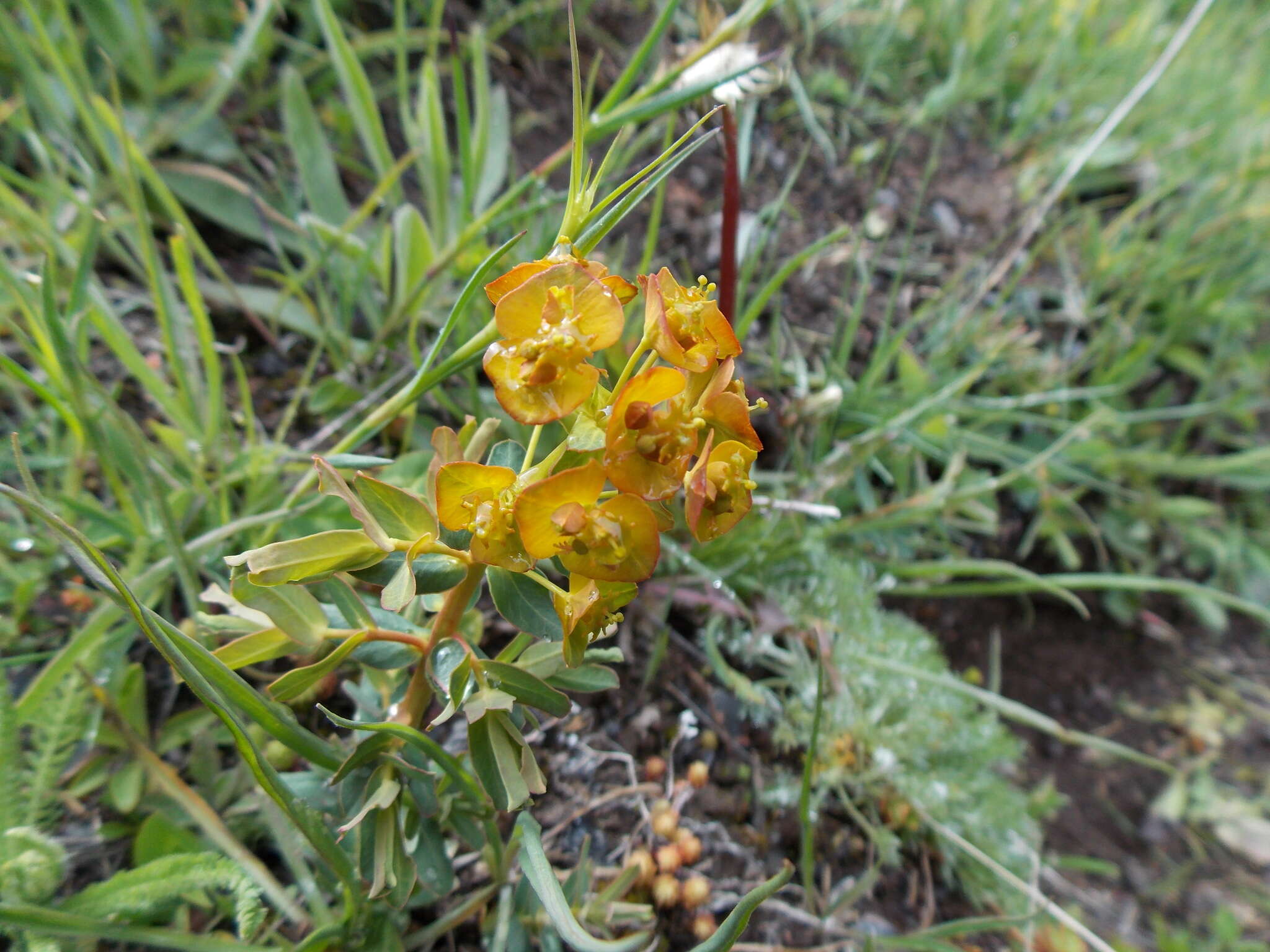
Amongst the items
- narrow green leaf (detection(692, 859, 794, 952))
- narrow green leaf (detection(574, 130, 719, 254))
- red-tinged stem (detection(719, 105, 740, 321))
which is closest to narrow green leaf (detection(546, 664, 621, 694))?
narrow green leaf (detection(692, 859, 794, 952))

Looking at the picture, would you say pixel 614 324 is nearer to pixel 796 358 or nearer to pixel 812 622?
pixel 812 622

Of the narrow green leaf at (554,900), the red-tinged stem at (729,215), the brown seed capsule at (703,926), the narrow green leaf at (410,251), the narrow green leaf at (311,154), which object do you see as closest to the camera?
the narrow green leaf at (554,900)

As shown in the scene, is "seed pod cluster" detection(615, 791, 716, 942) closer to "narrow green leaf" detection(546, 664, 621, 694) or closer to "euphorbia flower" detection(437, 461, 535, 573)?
"narrow green leaf" detection(546, 664, 621, 694)

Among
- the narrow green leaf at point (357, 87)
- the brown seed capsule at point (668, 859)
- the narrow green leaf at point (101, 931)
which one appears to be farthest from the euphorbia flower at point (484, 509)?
the narrow green leaf at point (357, 87)

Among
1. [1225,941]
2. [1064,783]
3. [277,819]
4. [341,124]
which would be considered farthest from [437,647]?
[1225,941]

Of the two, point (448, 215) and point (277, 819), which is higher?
point (448, 215)

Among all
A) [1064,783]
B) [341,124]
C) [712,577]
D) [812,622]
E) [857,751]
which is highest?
[341,124]

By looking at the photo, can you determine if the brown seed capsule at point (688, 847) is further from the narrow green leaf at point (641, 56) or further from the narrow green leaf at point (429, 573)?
the narrow green leaf at point (641, 56)
